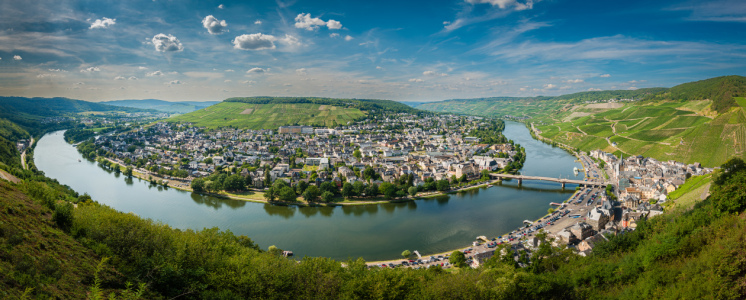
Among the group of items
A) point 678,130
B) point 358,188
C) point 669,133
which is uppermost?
point 678,130

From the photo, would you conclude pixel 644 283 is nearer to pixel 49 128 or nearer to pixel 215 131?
pixel 215 131

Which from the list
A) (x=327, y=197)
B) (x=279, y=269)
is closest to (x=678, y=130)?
(x=327, y=197)

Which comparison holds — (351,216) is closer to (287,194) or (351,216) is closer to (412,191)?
(287,194)

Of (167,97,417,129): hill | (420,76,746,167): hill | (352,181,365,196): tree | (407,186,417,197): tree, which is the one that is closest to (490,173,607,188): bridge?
(420,76,746,167): hill

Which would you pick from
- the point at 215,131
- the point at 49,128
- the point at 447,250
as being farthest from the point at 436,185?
the point at 49,128

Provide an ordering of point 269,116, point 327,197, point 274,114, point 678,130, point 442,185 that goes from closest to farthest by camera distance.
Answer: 1. point 327,197
2. point 442,185
3. point 678,130
4. point 269,116
5. point 274,114

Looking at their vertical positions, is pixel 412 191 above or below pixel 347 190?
below
